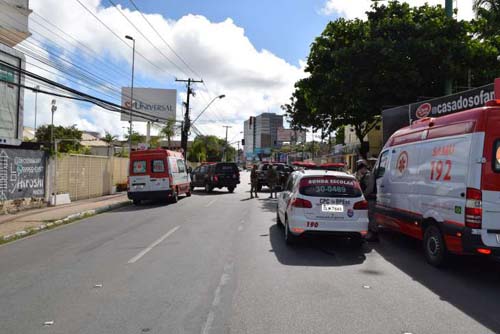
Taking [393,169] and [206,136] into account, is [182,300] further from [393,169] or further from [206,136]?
[206,136]

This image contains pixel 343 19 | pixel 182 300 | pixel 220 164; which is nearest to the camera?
pixel 182 300

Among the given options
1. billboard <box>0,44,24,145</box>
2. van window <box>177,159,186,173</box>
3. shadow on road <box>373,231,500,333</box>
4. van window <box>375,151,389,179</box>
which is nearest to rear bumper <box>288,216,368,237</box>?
shadow on road <box>373,231,500,333</box>

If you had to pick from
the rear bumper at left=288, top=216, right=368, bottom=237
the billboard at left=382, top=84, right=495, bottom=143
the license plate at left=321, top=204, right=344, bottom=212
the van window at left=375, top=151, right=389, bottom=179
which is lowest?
the rear bumper at left=288, top=216, right=368, bottom=237

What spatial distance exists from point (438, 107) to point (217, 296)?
31.7ft

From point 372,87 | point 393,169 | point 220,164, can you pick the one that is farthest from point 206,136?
point 393,169

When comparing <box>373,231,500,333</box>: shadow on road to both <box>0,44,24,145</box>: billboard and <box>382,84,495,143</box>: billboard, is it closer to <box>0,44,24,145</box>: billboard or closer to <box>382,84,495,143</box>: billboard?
<box>382,84,495,143</box>: billboard

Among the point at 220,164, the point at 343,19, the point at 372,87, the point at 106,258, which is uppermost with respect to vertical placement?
the point at 343,19

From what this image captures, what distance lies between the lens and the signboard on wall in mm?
14641

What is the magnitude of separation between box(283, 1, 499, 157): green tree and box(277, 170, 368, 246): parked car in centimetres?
1038

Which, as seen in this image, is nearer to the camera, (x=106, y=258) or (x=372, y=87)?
(x=106, y=258)

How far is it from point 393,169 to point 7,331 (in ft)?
25.8

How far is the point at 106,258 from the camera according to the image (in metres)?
7.91

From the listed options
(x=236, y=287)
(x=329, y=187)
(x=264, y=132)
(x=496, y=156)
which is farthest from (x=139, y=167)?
(x=264, y=132)

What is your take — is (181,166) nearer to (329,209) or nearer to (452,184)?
(329,209)
